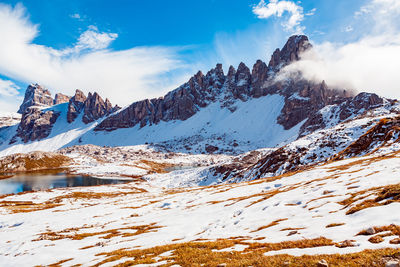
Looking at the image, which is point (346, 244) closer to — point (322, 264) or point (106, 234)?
point (322, 264)

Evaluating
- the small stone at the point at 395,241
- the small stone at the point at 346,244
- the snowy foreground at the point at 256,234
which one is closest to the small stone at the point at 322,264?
the snowy foreground at the point at 256,234

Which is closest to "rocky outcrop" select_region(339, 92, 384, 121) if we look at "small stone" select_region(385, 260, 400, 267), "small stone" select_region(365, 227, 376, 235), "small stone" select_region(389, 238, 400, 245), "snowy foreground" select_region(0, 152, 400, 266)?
"snowy foreground" select_region(0, 152, 400, 266)

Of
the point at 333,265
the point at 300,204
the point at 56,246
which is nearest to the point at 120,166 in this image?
the point at 56,246

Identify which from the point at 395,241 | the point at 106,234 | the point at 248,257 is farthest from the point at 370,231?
the point at 106,234

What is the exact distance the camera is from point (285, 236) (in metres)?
14.7

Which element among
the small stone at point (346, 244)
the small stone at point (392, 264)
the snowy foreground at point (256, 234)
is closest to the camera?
the small stone at point (392, 264)

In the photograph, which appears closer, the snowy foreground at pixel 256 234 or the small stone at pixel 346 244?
the small stone at pixel 346 244

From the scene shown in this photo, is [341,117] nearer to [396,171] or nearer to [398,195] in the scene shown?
[396,171]

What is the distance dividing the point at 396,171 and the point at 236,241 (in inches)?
837

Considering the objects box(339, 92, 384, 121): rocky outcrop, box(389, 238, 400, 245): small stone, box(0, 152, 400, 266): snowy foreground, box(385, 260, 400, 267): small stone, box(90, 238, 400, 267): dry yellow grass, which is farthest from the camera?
box(339, 92, 384, 121): rocky outcrop

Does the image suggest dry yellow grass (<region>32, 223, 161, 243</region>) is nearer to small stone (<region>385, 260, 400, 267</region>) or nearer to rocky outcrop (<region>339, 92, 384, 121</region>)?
small stone (<region>385, 260, 400, 267</region>)

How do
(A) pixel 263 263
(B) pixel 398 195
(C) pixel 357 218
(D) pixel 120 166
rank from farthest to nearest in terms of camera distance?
1. (D) pixel 120 166
2. (B) pixel 398 195
3. (C) pixel 357 218
4. (A) pixel 263 263

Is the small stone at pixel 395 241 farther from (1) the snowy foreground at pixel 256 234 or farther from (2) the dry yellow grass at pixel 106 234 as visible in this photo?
(2) the dry yellow grass at pixel 106 234

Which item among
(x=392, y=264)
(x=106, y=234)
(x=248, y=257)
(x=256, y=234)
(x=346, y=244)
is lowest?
(x=106, y=234)
